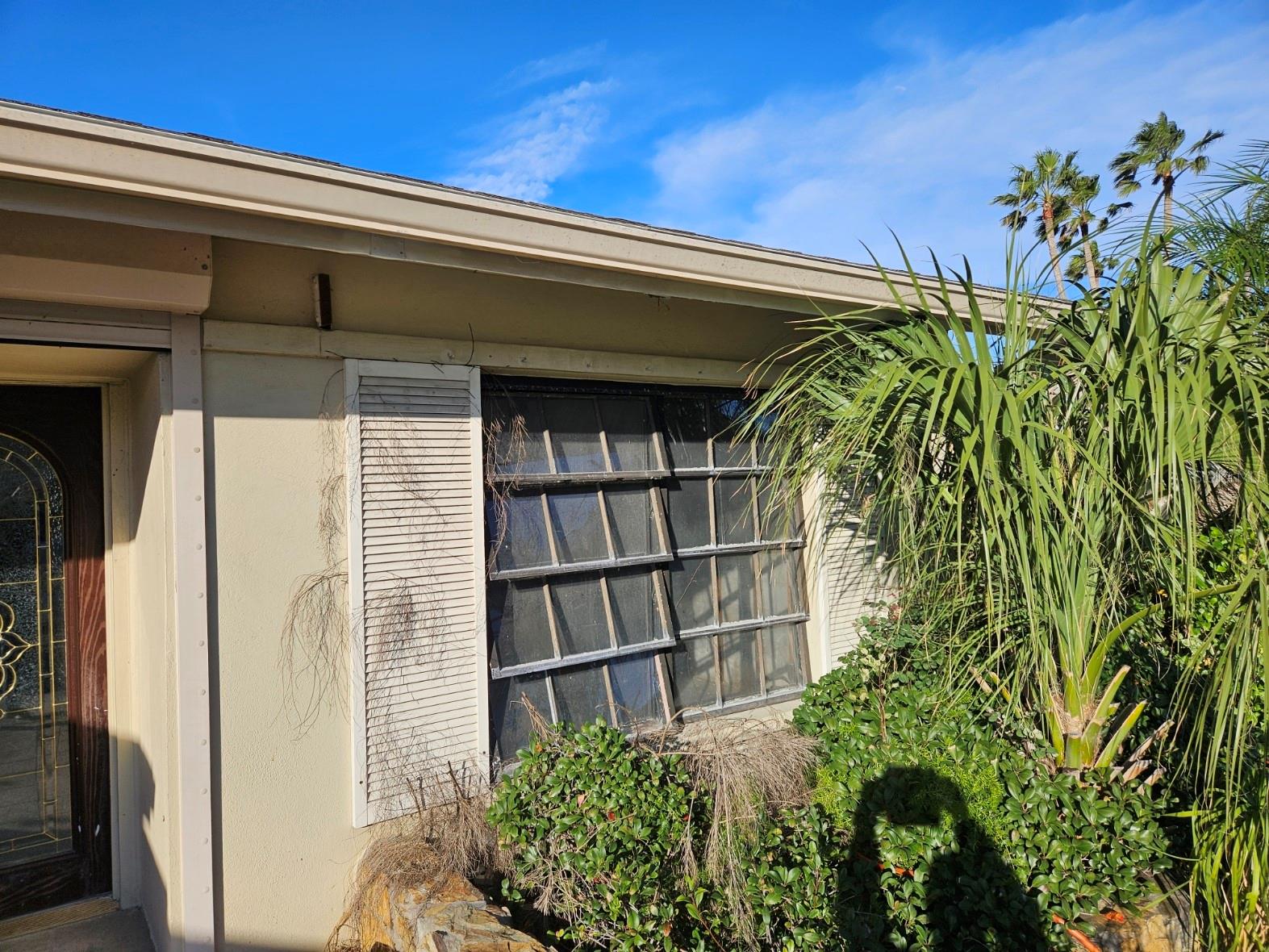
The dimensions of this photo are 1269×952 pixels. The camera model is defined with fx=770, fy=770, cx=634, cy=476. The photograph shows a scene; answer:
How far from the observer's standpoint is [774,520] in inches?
178

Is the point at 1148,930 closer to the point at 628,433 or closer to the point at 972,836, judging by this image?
the point at 972,836

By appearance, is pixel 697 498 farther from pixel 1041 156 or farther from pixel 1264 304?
pixel 1041 156

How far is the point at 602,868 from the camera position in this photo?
2594 millimetres

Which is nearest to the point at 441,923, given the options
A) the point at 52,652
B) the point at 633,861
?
the point at 633,861

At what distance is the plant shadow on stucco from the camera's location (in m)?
2.74

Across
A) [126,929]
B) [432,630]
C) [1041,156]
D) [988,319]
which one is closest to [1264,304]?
[988,319]

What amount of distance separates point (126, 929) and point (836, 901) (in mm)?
2775

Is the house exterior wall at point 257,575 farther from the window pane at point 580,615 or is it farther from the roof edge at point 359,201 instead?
the window pane at point 580,615

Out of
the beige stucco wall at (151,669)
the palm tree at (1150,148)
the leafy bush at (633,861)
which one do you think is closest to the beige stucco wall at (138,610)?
the beige stucco wall at (151,669)

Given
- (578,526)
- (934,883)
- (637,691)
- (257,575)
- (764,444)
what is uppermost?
(764,444)

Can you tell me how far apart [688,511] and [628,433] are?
1.84 feet

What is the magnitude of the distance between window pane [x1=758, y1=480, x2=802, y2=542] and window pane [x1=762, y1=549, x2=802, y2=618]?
3.4 inches

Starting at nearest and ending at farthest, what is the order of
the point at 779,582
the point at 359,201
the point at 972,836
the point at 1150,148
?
1. the point at 359,201
2. the point at 972,836
3. the point at 779,582
4. the point at 1150,148

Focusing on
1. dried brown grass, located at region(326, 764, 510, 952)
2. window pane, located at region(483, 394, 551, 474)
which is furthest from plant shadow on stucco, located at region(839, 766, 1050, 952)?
window pane, located at region(483, 394, 551, 474)
